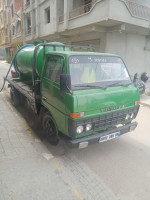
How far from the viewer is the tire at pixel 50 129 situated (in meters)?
3.45

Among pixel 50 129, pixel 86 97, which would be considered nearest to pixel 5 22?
pixel 50 129

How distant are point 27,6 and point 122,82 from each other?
21.2 meters

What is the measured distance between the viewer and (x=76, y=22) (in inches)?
404

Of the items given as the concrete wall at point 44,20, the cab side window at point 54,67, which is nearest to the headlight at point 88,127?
the cab side window at point 54,67

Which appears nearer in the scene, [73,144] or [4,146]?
[73,144]

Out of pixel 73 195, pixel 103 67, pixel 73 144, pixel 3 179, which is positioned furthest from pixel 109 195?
pixel 103 67

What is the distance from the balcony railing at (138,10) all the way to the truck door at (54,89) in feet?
25.9

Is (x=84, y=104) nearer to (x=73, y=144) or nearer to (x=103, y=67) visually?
(x=73, y=144)

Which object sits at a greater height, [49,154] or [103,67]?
[103,67]

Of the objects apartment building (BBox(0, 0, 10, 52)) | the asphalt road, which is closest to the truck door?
the asphalt road

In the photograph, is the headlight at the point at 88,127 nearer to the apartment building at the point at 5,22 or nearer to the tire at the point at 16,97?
the tire at the point at 16,97

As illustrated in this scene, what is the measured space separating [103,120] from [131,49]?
397 inches

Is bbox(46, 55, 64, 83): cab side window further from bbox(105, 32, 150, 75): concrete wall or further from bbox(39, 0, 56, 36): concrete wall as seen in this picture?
bbox(39, 0, 56, 36): concrete wall

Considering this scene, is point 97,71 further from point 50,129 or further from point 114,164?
point 114,164
